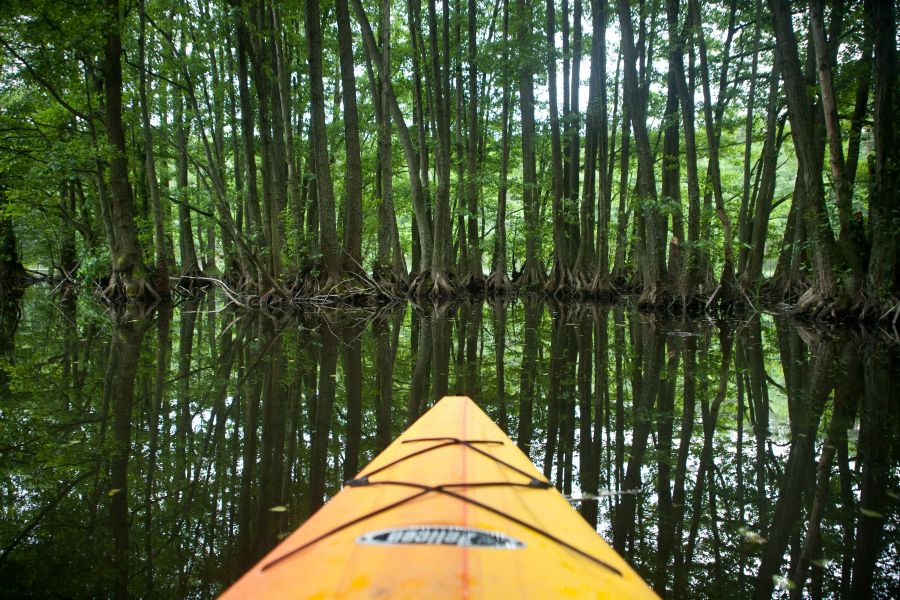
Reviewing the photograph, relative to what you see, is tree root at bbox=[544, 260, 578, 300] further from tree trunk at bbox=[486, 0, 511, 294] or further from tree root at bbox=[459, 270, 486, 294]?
tree root at bbox=[459, 270, 486, 294]

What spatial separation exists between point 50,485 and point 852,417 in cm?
466

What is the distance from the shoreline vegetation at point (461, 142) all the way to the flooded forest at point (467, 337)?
0.29 ft

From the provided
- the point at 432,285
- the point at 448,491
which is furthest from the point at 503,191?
the point at 448,491

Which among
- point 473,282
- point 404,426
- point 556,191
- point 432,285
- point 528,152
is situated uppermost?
point 528,152

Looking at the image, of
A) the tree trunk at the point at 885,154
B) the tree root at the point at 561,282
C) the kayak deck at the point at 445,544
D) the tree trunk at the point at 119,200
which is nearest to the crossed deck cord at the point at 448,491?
the kayak deck at the point at 445,544

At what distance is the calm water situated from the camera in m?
1.92

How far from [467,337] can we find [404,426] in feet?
13.3

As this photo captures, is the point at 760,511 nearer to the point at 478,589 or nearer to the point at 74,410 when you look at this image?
the point at 478,589

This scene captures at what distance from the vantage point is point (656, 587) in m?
1.77

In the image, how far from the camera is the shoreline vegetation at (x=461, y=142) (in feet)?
27.5

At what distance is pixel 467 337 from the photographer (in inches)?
290

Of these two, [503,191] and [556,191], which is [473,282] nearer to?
[503,191]

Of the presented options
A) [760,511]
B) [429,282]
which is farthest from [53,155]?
[760,511]

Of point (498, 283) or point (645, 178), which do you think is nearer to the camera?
point (645, 178)
